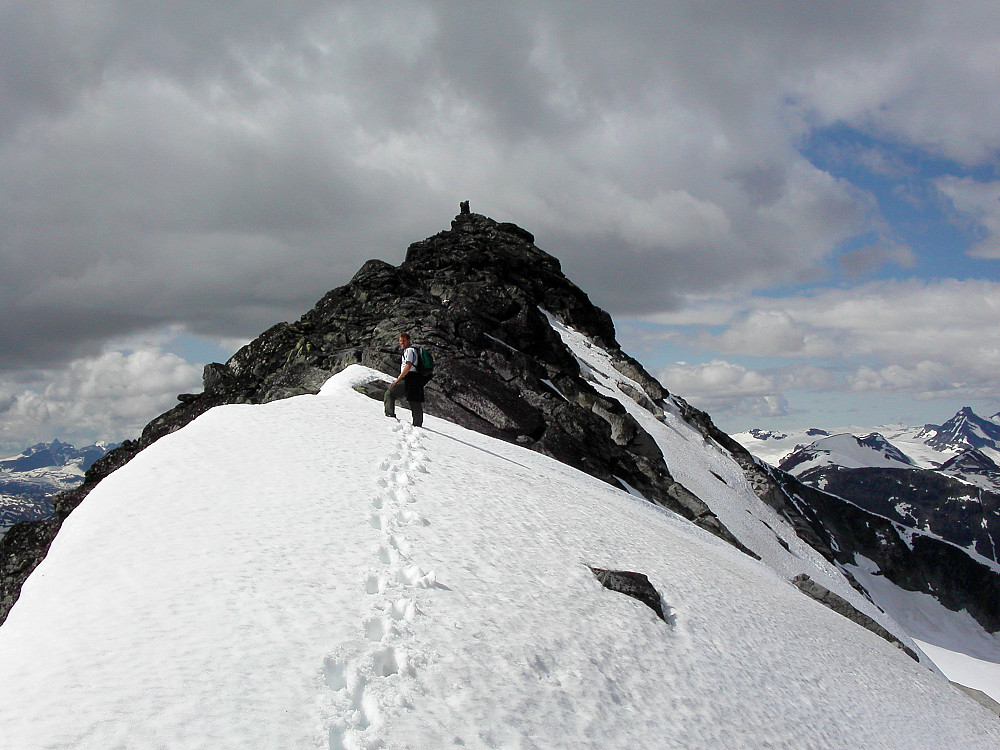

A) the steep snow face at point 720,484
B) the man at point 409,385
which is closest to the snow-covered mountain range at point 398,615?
the man at point 409,385

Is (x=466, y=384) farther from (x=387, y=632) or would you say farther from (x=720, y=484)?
(x=720, y=484)

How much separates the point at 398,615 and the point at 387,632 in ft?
1.71

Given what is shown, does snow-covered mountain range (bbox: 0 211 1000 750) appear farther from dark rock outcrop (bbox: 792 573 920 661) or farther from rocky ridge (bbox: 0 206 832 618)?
dark rock outcrop (bbox: 792 573 920 661)

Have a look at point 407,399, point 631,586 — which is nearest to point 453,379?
point 407,399

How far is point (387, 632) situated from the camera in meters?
8.25

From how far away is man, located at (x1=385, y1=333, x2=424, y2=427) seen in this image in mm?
21391

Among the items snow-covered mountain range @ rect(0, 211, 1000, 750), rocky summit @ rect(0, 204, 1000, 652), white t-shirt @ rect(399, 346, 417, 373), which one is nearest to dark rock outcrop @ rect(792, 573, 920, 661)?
rocky summit @ rect(0, 204, 1000, 652)

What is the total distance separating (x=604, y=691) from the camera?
8.82m

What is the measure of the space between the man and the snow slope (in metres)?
4.25

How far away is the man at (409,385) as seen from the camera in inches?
842

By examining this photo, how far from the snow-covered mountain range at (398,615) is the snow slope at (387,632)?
41 millimetres

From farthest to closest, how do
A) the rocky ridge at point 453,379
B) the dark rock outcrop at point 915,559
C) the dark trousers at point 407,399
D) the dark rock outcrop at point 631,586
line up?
the dark rock outcrop at point 915,559 < the rocky ridge at point 453,379 < the dark trousers at point 407,399 < the dark rock outcrop at point 631,586

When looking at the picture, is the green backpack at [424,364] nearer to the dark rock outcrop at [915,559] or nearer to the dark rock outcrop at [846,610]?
the dark rock outcrop at [846,610]

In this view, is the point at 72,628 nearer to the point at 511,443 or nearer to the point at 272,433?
the point at 272,433
